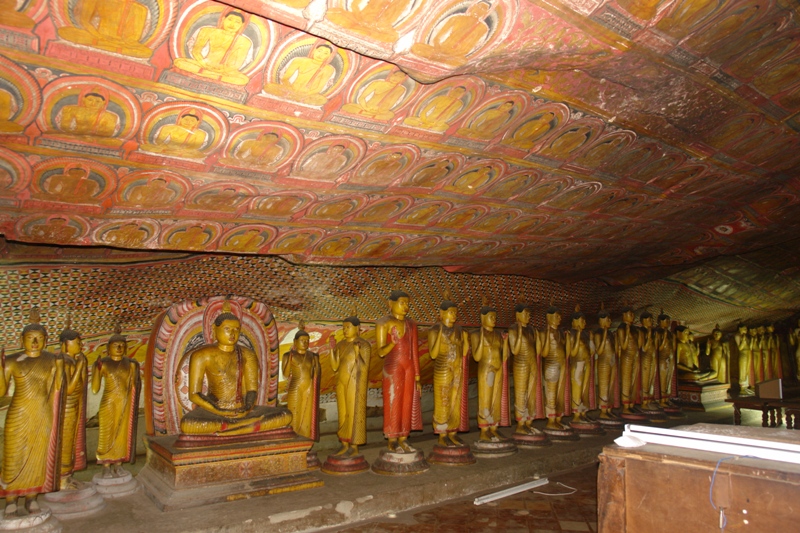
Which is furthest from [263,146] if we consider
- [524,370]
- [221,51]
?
[524,370]

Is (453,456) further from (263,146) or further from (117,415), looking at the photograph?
(263,146)

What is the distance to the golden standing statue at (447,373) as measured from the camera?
22.1ft

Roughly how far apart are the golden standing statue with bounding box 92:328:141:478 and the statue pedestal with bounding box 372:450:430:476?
2.53m

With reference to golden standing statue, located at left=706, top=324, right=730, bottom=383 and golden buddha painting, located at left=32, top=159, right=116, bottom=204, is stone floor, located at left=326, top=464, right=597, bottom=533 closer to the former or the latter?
golden buddha painting, located at left=32, top=159, right=116, bottom=204

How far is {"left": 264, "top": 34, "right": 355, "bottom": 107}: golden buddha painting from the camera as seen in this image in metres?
3.61

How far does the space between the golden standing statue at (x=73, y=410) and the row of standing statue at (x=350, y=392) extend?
0.01 meters

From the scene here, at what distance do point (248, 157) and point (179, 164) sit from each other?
50 centimetres

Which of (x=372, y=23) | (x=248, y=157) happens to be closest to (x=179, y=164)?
(x=248, y=157)

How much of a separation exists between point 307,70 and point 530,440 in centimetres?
563

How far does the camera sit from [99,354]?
620 centimetres

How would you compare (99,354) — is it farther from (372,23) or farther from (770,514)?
(770,514)

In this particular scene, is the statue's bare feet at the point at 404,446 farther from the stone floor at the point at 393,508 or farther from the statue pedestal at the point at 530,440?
the statue pedestal at the point at 530,440

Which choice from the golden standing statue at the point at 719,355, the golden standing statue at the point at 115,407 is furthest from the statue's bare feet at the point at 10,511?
the golden standing statue at the point at 719,355

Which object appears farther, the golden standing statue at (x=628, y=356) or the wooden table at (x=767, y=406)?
the golden standing statue at (x=628, y=356)
